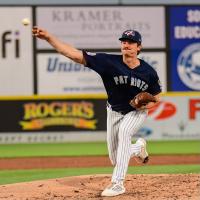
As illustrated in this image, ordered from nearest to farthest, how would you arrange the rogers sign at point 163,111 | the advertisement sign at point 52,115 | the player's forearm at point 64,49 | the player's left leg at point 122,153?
1. the player's forearm at point 64,49
2. the player's left leg at point 122,153
3. the advertisement sign at point 52,115
4. the rogers sign at point 163,111

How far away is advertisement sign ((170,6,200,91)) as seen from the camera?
53.7ft

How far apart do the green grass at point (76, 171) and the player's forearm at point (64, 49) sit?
2793mm

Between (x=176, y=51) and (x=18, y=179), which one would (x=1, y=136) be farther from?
(x=18, y=179)

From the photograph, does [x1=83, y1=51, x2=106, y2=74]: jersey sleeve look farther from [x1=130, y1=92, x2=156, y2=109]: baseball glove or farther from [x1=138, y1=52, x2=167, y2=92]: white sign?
[x1=138, y1=52, x2=167, y2=92]: white sign

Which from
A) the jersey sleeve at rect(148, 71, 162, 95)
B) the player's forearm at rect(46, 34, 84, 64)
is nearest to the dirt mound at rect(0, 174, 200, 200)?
the jersey sleeve at rect(148, 71, 162, 95)

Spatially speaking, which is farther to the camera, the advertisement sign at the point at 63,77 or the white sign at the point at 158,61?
the white sign at the point at 158,61

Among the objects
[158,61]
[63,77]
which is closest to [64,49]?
[63,77]

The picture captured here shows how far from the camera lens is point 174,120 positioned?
1536 cm

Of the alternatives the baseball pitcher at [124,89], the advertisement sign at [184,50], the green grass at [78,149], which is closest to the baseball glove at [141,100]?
the baseball pitcher at [124,89]

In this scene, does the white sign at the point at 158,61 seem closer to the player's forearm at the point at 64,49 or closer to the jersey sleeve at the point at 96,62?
the jersey sleeve at the point at 96,62

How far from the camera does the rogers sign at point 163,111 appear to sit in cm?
1526

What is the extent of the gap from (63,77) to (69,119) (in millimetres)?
1224

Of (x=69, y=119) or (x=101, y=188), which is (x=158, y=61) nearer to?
(x=69, y=119)

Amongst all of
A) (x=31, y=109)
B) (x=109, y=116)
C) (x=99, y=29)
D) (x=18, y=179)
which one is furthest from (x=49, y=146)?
(x=109, y=116)
